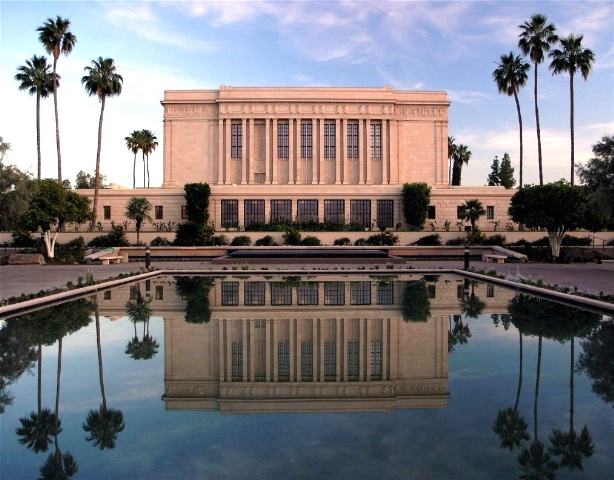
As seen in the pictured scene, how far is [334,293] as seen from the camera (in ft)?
57.6

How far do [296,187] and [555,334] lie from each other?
36.3 m

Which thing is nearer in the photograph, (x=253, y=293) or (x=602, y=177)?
(x=253, y=293)

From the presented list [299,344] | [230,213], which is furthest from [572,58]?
[299,344]

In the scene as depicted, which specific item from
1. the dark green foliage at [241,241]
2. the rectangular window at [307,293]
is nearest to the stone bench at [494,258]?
the dark green foliage at [241,241]

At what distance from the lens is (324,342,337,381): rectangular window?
7941 mm

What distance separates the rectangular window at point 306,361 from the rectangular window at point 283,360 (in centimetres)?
23

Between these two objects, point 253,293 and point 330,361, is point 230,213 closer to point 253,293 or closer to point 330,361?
point 253,293

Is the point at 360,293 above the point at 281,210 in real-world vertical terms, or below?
below

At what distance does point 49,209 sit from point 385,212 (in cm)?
2550

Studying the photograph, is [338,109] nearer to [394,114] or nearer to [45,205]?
[394,114]

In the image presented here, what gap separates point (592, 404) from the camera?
6664 millimetres

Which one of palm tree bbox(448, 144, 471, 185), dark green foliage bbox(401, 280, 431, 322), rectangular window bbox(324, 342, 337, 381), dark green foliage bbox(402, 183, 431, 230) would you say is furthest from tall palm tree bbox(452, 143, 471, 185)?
rectangular window bbox(324, 342, 337, 381)

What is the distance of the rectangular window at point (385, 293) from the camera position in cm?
1549

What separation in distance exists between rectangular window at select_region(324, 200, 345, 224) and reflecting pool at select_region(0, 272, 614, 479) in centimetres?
3211
